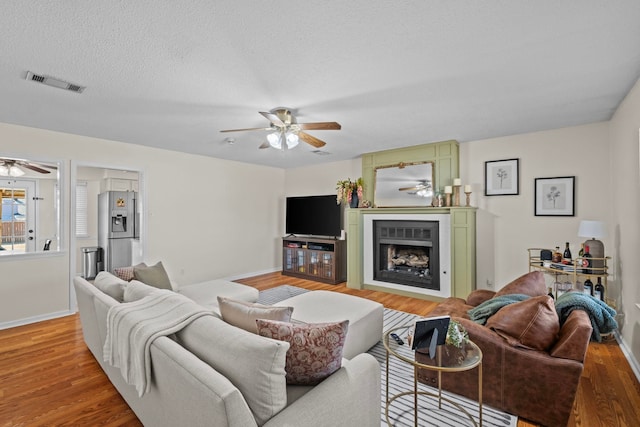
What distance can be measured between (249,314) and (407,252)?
3.92 m

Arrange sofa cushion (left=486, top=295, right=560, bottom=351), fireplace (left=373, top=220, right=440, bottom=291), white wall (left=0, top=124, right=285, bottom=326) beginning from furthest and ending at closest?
1. fireplace (left=373, top=220, right=440, bottom=291)
2. white wall (left=0, top=124, right=285, bottom=326)
3. sofa cushion (left=486, top=295, right=560, bottom=351)

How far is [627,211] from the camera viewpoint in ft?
9.31

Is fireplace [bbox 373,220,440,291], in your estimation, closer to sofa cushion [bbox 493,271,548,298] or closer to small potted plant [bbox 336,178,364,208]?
small potted plant [bbox 336,178,364,208]

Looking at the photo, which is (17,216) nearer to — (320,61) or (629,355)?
(320,61)

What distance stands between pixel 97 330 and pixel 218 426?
1.91m

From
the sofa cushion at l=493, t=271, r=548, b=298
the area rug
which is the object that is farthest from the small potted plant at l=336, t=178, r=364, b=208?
the area rug

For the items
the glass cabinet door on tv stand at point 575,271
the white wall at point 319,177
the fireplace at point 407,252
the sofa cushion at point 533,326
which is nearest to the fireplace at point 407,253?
the fireplace at point 407,252

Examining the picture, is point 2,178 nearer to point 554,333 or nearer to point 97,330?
point 97,330

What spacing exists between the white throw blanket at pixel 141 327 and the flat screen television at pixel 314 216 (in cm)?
410

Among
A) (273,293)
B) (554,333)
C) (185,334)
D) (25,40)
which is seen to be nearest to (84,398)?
(185,334)

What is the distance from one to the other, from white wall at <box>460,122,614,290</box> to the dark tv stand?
2.39m

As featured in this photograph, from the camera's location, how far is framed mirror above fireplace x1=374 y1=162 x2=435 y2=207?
4848 mm

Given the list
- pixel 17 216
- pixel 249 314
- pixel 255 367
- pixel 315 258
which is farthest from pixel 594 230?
pixel 17 216

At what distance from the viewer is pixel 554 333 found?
6.35 ft
